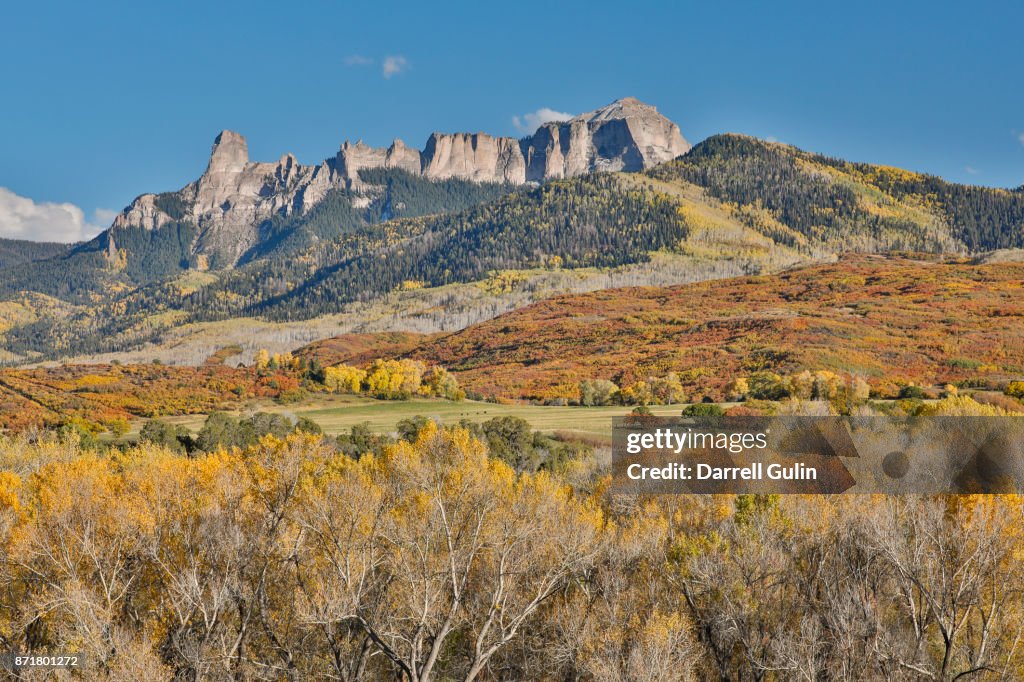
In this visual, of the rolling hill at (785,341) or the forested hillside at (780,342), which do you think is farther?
the rolling hill at (785,341)

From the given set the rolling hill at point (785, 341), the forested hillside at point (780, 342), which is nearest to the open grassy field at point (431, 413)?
the forested hillside at point (780, 342)

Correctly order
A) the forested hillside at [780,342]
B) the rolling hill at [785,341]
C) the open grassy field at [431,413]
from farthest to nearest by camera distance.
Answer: the rolling hill at [785,341] → the forested hillside at [780,342] → the open grassy field at [431,413]

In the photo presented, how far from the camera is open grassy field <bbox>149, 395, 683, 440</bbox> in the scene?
278 feet

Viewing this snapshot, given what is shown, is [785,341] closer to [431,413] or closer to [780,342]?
[780,342]

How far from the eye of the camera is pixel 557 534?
110 ft

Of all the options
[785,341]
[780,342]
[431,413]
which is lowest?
[431,413]

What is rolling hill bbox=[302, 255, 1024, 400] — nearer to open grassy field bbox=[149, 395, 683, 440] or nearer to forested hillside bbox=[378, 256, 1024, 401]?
forested hillside bbox=[378, 256, 1024, 401]

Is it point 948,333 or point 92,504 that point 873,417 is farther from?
point 948,333

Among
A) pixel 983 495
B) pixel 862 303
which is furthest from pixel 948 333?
pixel 983 495

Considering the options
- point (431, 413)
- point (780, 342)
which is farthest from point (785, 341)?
point (431, 413)

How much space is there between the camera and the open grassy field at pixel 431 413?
8469 cm

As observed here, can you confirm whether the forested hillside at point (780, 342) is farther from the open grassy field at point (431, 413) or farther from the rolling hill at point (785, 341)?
the open grassy field at point (431, 413)

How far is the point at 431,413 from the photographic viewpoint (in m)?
96.4

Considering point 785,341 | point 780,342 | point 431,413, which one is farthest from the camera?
point 780,342
